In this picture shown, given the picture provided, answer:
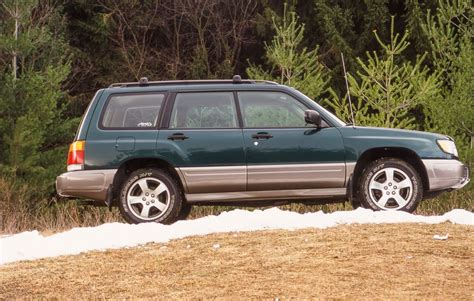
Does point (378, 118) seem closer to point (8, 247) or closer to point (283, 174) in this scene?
point (283, 174)

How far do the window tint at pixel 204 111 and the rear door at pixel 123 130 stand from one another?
238 millimetres

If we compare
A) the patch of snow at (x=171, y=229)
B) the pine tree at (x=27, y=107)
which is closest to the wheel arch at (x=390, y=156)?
Answer: the patch of snow at (x=171, y=229)

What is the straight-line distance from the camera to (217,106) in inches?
427

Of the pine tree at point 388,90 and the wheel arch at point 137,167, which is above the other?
the pine tree at point 388,90

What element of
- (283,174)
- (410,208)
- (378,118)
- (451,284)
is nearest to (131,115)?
(283,174)

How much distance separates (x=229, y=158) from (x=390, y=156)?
2.02 m

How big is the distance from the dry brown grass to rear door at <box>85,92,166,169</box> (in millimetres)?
1633

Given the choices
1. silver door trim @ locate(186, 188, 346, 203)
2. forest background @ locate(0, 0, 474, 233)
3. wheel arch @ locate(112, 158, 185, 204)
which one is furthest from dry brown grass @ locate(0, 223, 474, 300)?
forest background @ locate(0, 0, 474, 233)

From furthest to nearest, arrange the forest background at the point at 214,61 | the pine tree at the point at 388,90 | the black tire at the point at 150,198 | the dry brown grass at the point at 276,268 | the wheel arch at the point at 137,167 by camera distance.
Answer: the forest background at the point at 214,61 < the pine tree at the point at 388,90 < the wheel arch at the point at 137,167 < the black tire at the point at 150,198 < the dry brown grass at the point at 276,268

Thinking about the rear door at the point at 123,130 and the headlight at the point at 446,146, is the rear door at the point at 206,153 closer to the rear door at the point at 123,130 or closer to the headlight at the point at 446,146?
the rear door at the point at 123,130

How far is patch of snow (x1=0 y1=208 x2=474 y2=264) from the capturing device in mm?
9398

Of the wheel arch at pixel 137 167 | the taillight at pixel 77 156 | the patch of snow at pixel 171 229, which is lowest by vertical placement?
the patch of snow at pixel 171 229

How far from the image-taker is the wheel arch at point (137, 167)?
10.5 metres

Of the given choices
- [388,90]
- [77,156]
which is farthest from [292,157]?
[388,90]
